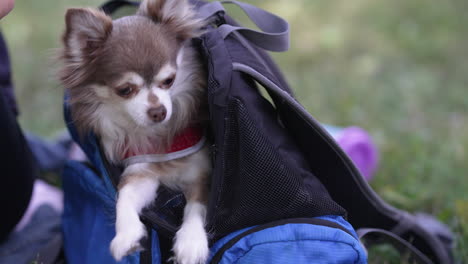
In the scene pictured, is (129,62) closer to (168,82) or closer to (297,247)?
(168,82)

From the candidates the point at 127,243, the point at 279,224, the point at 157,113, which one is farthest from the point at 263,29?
the point at 127,243

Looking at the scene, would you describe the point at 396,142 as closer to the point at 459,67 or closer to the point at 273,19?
the point at 459,67

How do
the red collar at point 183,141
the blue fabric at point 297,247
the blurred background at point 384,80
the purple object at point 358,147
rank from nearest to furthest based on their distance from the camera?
the blue fabric at point 297,247, the red collar at point 183,141, the purple object at point 358,147, the blurred background at point 384,80

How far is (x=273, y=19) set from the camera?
1.98m

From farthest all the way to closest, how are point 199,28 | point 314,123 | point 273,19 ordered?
point 273,19 < point 199,28 < point 314,123

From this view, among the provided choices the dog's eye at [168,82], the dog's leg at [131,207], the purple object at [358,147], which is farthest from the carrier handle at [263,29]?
the purple object at [358,147]

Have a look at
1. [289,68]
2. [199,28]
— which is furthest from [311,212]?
[289,68]

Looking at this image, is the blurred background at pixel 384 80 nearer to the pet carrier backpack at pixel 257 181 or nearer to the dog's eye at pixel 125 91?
the pet carrier backpack at pixel 257 181

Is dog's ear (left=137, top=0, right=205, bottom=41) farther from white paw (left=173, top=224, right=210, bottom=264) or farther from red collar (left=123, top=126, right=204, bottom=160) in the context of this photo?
white paw (left=173, top=224, right=210, bottom=264)

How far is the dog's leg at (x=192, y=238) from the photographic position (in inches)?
63.4

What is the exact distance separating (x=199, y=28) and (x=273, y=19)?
0.32 m

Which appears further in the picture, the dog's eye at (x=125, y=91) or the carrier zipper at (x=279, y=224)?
the dog's eye at (x=125, y=91)

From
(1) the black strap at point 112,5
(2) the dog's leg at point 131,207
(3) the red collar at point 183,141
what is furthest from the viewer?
(1) the black strap at point 112,5

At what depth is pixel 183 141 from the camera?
6.11ft
